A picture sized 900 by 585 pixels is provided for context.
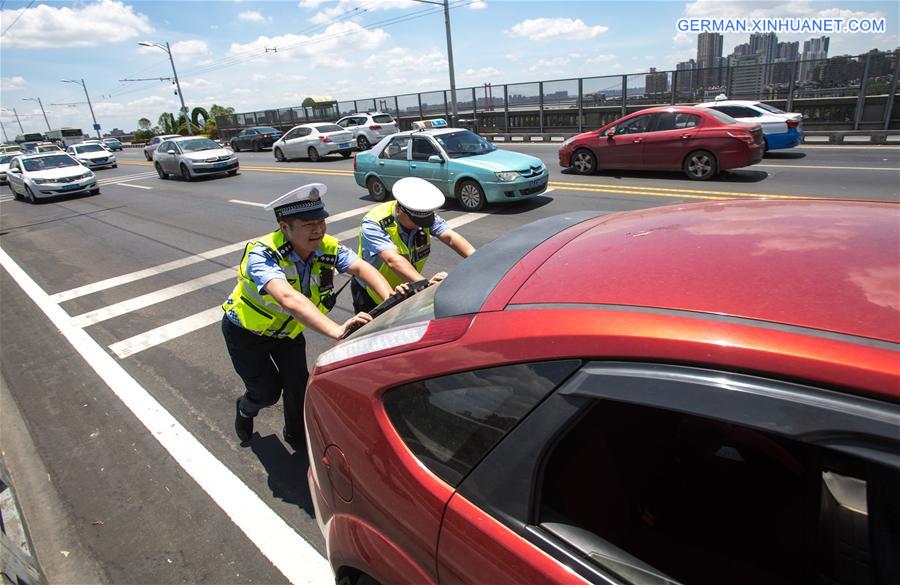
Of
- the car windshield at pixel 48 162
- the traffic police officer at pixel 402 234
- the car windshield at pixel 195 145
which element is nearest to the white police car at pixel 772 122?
the traffic police officer at pixel 402 234

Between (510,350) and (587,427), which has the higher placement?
(510,350)

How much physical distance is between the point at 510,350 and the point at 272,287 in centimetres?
177

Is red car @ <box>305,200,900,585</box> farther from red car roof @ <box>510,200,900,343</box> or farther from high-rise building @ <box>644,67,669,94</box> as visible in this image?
high-rise building @ <box>644,67,669,94</box>

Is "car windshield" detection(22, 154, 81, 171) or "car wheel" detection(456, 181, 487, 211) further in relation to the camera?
"car windshield" detection(22, 154, 81, 171)

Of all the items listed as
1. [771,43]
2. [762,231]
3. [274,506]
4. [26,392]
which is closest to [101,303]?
[26,392]

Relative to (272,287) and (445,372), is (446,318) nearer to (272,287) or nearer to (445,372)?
(445,372)

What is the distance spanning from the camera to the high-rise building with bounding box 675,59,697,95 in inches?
781

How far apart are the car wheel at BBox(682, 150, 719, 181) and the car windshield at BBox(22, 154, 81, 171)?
1920 cm

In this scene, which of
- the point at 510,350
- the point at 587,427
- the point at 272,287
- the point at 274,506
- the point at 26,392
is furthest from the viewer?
the point at 26,392

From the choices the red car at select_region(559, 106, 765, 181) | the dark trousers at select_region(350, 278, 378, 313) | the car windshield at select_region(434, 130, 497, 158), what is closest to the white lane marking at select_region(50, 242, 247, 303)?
the car windshield at select_region(434, 130, 497, 158)

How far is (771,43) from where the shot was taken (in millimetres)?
20938

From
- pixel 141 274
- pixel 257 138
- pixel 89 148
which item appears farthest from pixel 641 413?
pixel 89 148

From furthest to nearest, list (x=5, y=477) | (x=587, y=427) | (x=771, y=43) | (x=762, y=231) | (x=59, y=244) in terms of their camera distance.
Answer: (x=771, y=43), (x=59, y=244), (x=5, y=477), (x=762, y=231), (x=587, y=427)

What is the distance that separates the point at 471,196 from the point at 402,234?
6.58 meters
